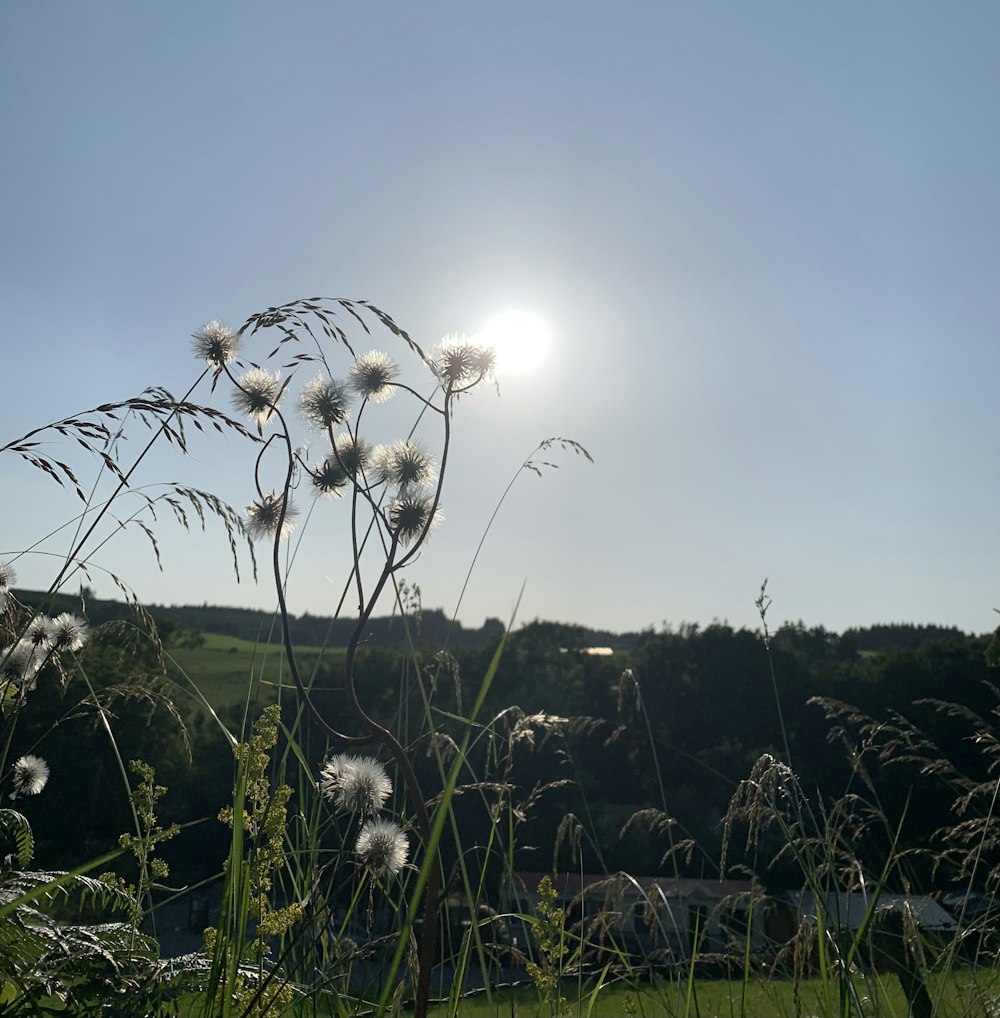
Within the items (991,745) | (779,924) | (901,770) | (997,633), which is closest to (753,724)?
(901,770)

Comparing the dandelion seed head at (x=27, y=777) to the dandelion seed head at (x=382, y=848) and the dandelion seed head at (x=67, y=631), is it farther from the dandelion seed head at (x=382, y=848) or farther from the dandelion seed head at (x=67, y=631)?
the dandelion seed head at (x=382, y=848)

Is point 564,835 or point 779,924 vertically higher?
point 564,835

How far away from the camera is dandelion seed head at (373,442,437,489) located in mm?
2600

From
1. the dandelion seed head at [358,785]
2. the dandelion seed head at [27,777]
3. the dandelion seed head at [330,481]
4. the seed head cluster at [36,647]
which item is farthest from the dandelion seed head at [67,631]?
the dandelion seed head at [358,785]

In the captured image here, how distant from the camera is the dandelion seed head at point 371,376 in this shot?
8.91ft

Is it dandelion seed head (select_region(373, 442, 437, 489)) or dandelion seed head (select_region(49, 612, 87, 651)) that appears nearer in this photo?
dandelion seed head (select_region(373, 442, 437, 489))

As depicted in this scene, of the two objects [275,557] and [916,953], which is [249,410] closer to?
[275,557]

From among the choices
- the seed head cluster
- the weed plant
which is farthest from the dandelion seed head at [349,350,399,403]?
the seed head cluster

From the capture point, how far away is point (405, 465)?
2617 mm

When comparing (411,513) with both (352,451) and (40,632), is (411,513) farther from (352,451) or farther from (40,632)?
(40,632)

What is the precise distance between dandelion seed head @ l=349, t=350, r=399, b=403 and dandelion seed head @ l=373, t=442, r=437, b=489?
170mm

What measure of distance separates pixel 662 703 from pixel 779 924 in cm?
3187

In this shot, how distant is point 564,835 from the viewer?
8.57ft

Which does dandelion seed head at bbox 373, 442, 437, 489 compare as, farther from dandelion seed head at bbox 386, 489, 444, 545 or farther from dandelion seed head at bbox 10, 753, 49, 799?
dandelion seed head at bbox 10, 753, 49, 799
